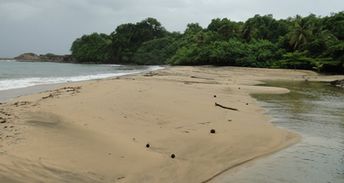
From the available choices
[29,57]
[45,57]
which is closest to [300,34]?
[45,57]

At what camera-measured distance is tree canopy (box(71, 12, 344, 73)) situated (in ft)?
172

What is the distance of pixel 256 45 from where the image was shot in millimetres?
62531

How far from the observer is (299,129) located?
40.8ft

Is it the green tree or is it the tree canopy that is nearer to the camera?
the tree canopy

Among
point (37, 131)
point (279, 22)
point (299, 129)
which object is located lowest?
point (299, 129)

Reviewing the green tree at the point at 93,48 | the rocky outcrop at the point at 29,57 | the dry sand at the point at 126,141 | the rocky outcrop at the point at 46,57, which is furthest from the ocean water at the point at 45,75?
the rocky outcrop at the point at 29,57

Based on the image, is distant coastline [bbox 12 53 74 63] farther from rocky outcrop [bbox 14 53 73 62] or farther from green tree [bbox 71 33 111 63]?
green tree [bbox 71 33 111 63]

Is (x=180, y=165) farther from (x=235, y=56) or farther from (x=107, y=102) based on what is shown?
(x=235, y=56)

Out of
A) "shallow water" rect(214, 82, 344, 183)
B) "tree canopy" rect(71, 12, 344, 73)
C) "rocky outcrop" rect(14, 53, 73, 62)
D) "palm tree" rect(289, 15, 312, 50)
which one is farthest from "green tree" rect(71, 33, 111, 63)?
"shallow water" rect(214, 82, 344, 183)

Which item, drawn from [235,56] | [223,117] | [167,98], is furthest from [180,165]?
[235,56]

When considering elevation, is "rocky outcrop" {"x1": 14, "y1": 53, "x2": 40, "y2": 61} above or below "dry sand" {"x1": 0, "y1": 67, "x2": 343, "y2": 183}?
below

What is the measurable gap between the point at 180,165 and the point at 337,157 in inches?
154

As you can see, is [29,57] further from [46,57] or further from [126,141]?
[126,141]

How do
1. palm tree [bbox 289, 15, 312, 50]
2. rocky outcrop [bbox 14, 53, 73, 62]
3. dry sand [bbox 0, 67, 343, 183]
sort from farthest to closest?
rocky outcrop [bbox 14, 53, 73, 62] < palm tree [bbox 289, 15, 312, 50] < dry sand [bbox 0, 67, 343, 183]
